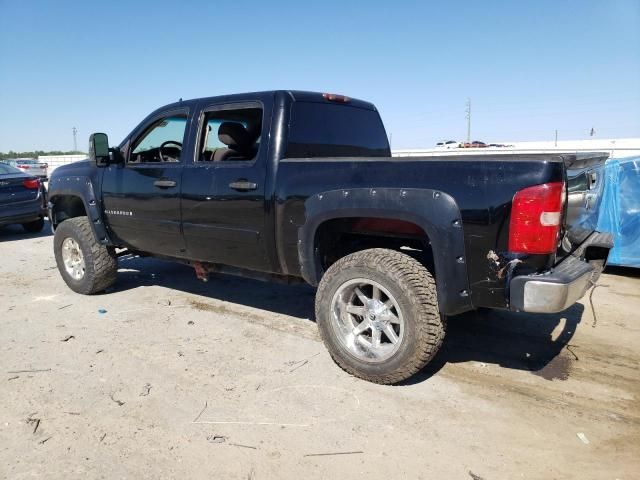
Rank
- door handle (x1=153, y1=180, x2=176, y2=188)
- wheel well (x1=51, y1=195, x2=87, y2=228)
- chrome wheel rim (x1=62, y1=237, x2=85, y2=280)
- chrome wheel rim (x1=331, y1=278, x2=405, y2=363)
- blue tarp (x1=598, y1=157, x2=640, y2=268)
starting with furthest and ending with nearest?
blue tarp (x1=598, y1=157, x2=640, y2=268), wheel well (x1=51, y1=195, x2=87, y2=228), chrome wheel rim (x1=62, y1=237, x2=85, y2=280), door handle (x1=153, y1=180, x2=176, y2=188), chrome wheel rim (x1=331, y1=278, x2=405, y2=363)

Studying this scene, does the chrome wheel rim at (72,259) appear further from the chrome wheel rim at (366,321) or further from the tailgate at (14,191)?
the tailgate at (14,191)

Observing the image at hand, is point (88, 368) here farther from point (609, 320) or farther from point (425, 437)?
point (609, 320)

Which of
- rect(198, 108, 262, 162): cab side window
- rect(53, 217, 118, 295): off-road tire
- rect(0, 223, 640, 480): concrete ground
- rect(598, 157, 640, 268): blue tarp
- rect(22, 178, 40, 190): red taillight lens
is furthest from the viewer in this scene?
rect(22, 178, 40, 190): red taillight lens

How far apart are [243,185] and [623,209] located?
5.18 meters

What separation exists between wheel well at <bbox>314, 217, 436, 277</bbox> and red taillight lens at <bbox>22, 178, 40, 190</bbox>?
824 centimetres

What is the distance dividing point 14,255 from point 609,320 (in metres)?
8.52

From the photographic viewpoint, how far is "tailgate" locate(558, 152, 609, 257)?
279cm

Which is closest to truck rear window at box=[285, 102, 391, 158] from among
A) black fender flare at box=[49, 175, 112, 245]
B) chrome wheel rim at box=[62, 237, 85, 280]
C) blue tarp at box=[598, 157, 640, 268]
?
black fender flare at box=[49, 175, 112, 245]

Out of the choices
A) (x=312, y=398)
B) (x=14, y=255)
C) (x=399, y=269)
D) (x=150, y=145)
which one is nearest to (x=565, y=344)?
(x=399, y=269)

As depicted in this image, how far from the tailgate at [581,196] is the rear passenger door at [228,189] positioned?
6.73 feet

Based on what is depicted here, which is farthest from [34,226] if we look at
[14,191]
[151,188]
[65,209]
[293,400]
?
[293,400]

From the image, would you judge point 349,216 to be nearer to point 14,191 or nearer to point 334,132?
point 334,132

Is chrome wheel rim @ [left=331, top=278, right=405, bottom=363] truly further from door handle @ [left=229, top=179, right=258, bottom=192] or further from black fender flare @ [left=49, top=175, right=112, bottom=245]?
black fender flare @ [left=49, top=175, right=112, bottom=245]

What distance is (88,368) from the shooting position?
11.8 feet
